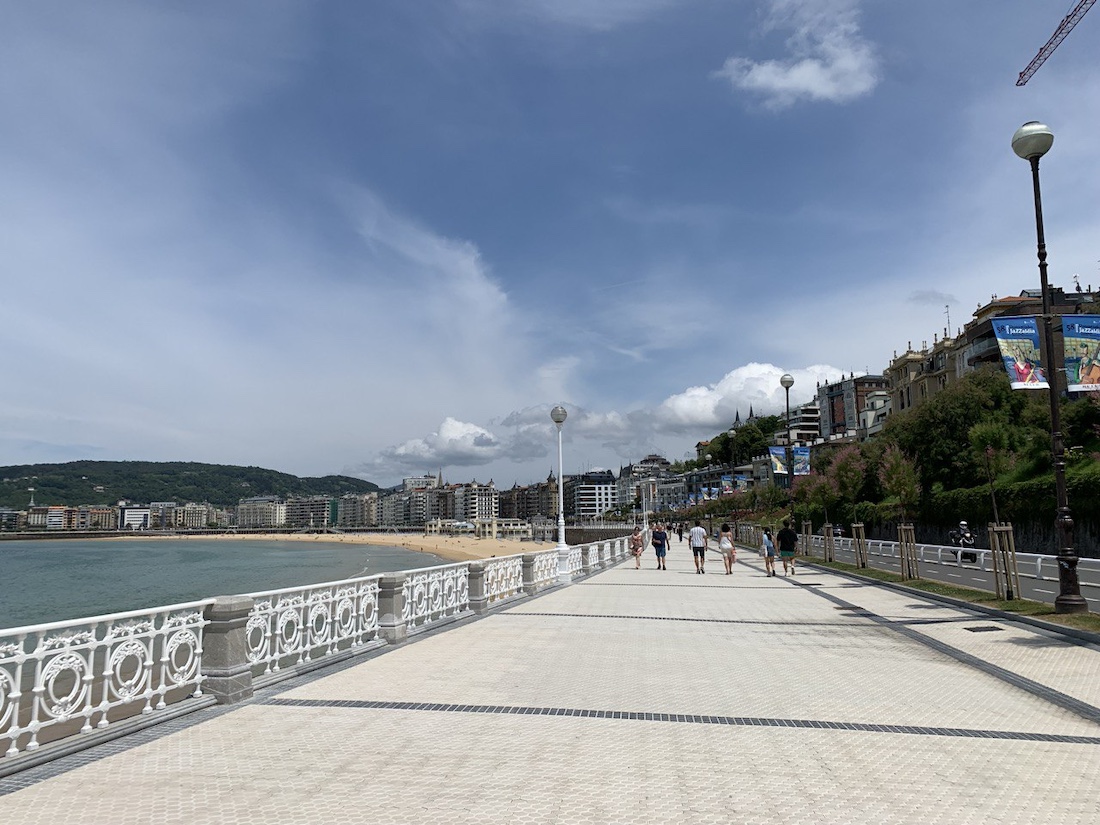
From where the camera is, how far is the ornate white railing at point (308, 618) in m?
7.73

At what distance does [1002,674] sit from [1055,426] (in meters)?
5.84

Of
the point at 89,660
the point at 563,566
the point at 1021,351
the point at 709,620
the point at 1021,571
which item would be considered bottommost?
the point at 1021,571

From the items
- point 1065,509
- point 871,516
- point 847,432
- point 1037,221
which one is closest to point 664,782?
point 1065,509

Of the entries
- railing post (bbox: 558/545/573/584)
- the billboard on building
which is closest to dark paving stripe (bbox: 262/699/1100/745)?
railing post (bbox: 558/545/573/584)

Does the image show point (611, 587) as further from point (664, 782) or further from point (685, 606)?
point (664, 782)

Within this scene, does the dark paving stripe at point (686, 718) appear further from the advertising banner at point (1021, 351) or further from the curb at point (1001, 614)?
the advertising banner at point (1021, 351)

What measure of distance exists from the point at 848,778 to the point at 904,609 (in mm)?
10461

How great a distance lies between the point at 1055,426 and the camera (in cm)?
1202

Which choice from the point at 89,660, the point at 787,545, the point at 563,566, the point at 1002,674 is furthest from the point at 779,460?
the point at 89,660

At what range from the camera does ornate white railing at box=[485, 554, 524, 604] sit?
46.8ft

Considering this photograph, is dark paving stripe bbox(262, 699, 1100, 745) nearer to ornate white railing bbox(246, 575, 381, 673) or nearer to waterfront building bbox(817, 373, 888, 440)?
ornate white railing bbox(246, 575, 381, 673)

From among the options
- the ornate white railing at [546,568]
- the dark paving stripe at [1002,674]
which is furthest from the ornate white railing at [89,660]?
the ornate white railing at [546,568]

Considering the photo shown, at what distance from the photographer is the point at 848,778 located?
4812 mm

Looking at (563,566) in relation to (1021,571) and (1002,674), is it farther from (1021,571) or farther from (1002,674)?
(1021,571)
